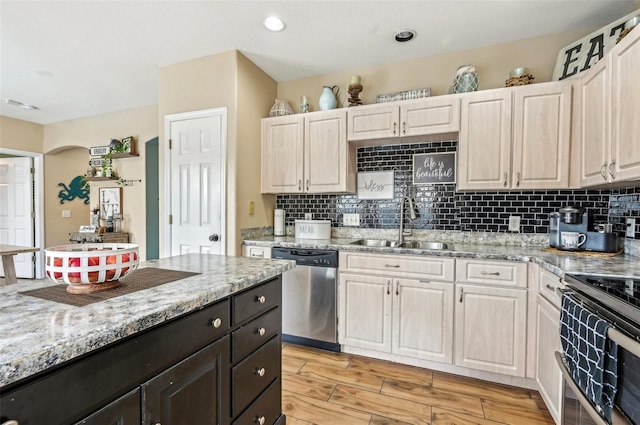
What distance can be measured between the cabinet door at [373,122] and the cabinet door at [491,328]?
1.39 meters

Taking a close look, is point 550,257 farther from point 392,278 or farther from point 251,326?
point 251,326

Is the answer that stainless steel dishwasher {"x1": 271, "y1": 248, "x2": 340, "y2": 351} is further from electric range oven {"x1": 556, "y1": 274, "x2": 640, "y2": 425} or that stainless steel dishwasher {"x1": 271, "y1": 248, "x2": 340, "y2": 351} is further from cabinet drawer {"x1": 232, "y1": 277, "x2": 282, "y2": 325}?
electric range oven {"x1": 556, "y1": 274, "x2": 640, "y2": 425}

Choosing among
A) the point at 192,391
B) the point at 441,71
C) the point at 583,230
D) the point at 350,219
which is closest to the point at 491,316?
the point at 583,230

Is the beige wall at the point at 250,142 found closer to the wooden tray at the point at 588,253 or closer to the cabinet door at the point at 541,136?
the cabinet door at the point at 541,136

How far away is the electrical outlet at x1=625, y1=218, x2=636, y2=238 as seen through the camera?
2012 millimetres

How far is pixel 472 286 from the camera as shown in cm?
214

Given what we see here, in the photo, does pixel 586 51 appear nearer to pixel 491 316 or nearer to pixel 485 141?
pixel 485 141

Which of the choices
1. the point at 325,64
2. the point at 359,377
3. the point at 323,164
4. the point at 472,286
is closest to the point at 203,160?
the point at 323,164

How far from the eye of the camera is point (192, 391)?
3.31 ft

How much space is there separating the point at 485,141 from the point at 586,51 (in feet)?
2.95

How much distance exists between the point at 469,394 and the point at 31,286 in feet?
8.04

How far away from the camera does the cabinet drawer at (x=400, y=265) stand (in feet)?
7.27

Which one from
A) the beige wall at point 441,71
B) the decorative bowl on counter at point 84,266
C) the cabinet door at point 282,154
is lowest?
the decorative bowl on counter at point 84,266

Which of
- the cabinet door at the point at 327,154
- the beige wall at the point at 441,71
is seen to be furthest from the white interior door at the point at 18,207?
the cabinet door at the point at 327,154
